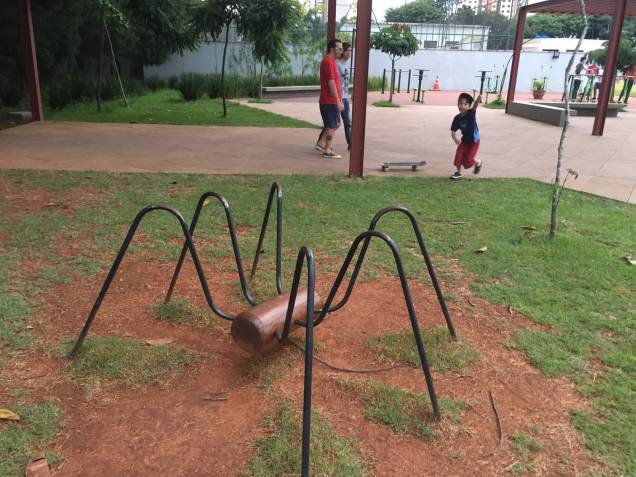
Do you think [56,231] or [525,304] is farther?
[56,231]

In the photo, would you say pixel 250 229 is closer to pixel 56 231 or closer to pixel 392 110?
pixel 56 231

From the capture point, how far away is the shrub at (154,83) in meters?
19.0

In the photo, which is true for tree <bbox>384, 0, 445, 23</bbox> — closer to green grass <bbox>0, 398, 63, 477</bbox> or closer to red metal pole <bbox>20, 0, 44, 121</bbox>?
red metal pole <bbox>20, 0, 44, 121</bbox>

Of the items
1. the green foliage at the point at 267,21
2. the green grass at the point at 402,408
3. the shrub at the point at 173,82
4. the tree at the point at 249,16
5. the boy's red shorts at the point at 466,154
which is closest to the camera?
the green grass at the point at 402,408

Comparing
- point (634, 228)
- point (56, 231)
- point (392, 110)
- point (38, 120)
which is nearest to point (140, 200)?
point (56, 231)

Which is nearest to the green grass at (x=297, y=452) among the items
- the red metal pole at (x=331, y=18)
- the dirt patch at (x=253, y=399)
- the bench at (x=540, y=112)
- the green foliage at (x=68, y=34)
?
the dirt patch at (x=253, y=399)

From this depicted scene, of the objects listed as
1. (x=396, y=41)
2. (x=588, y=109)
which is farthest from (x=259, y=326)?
(x=396, y=41)

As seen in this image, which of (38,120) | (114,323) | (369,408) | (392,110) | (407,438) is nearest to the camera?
(407,438)

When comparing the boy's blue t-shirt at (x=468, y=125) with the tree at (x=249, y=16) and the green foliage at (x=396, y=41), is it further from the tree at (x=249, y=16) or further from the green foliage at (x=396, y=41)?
the green foliage at (x=396, y=41)

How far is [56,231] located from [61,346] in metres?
1.96

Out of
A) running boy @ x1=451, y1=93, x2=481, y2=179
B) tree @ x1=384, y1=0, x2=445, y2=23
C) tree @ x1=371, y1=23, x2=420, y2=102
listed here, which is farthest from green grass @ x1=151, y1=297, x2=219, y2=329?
tree @ x1=384, y1=0, x2=445, y2=23

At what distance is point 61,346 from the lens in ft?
9.55

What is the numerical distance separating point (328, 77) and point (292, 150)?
1773 mm

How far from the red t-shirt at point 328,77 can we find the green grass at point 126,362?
525cm
